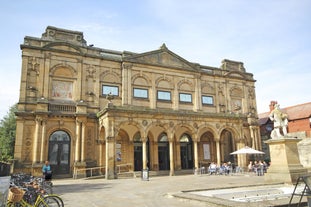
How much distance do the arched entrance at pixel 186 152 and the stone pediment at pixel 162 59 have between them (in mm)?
8441

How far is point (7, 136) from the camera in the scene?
34875 mm

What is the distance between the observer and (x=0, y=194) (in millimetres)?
3887

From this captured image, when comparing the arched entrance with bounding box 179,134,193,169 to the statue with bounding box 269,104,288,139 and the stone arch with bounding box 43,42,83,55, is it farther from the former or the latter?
the statue with bounding box 269,104,288,139

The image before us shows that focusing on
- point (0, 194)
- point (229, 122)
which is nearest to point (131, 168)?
point (229, 122)

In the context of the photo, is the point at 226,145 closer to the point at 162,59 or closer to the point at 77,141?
the point at 162,59

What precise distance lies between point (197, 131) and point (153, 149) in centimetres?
500

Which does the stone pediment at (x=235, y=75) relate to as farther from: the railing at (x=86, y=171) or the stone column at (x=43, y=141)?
the stone column at (x=43, y=141)

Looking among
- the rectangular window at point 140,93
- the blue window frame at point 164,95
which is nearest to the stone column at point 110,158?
the rectangular window at point 140,93

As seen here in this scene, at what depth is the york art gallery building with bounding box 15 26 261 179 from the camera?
2248 centimetres

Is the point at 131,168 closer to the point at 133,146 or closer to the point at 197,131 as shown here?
the point at 133,146

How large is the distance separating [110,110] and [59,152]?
665 cm

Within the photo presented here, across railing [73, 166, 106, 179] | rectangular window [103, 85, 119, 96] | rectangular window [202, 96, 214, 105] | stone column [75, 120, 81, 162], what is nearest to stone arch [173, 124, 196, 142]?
rectangular window [202, 96, 214, 105]

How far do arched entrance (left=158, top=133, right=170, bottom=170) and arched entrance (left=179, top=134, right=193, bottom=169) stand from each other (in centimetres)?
191

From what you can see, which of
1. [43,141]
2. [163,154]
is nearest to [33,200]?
[43,141]
